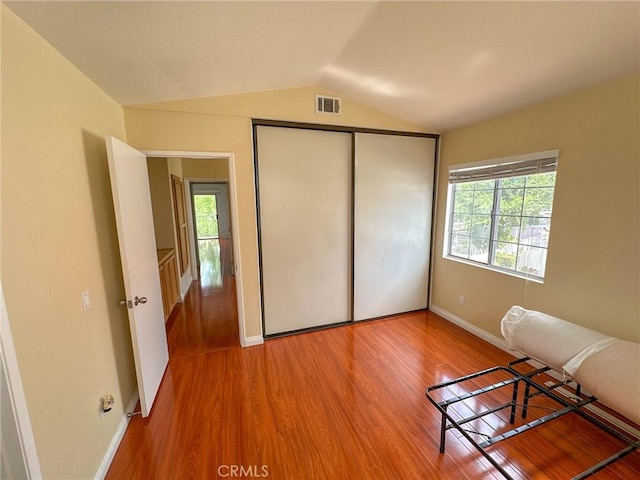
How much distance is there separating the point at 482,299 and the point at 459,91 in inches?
83.8

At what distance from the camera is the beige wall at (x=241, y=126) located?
2316 millimetres

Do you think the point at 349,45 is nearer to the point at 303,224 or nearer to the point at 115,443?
the point at 303,224

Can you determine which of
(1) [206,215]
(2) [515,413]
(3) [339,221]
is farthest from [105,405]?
(1) [206,215]

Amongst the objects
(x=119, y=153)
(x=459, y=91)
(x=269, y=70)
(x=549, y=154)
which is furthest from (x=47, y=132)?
(x=549, y=154)

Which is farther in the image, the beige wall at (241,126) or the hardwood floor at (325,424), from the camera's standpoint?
the beige wall at (241,126)

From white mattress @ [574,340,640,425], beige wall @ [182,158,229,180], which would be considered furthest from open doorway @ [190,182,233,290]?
white mattress @ [574,340,640,425]

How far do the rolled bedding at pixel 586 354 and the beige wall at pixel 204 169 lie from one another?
4827 millimetres

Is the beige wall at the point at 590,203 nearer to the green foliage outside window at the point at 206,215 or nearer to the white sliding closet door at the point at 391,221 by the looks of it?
the white sliding closet door at the point at 391,221

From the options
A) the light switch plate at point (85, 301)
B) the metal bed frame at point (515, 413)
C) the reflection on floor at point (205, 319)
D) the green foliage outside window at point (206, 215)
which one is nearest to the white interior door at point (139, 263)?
the light switch plate at point (85, 301)

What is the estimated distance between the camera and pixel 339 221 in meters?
3.09

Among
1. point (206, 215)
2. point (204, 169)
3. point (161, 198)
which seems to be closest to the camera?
point (161, 198)

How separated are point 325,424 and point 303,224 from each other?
1.82 metres

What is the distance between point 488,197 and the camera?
9.54 ft

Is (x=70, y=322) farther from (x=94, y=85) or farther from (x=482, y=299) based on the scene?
(x=482, y=299)
